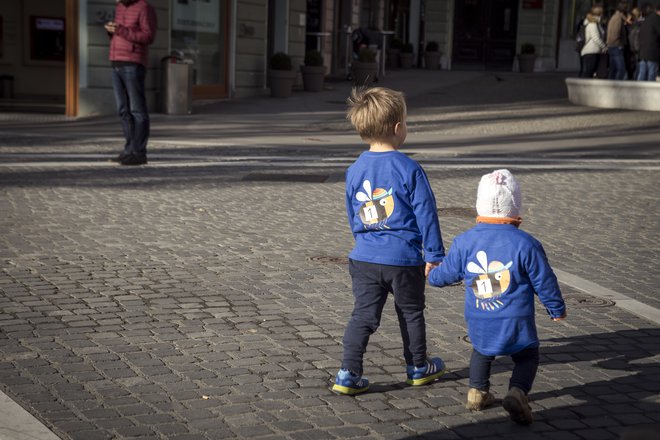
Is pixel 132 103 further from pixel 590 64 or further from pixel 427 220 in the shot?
pixel 590 64

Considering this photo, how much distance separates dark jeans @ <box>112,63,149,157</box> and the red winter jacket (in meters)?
0.13

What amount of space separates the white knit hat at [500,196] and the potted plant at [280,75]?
2064 centimetres

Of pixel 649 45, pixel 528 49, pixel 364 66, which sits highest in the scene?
pixel 649 45

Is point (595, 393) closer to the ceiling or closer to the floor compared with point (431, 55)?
closer to the floor

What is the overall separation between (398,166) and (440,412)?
108cm

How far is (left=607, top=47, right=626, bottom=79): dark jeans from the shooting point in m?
24.8

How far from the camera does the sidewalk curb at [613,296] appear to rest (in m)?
6.54

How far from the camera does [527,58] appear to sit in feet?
136

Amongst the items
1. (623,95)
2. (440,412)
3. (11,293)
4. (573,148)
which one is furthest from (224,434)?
(623,95)

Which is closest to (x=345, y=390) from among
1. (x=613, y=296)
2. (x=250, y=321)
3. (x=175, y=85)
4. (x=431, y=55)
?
(x=250, y=321)

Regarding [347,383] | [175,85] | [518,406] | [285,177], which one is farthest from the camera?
[175,85]

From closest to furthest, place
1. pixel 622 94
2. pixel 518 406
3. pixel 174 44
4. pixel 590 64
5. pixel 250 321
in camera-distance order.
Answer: pixel 518 406 → pixel 250 321 → pixel 174 44 → pixel 622 94 → pixel 590 64

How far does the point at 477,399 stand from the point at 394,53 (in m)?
37.9

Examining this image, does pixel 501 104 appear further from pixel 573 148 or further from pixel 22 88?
pixel 22 88
